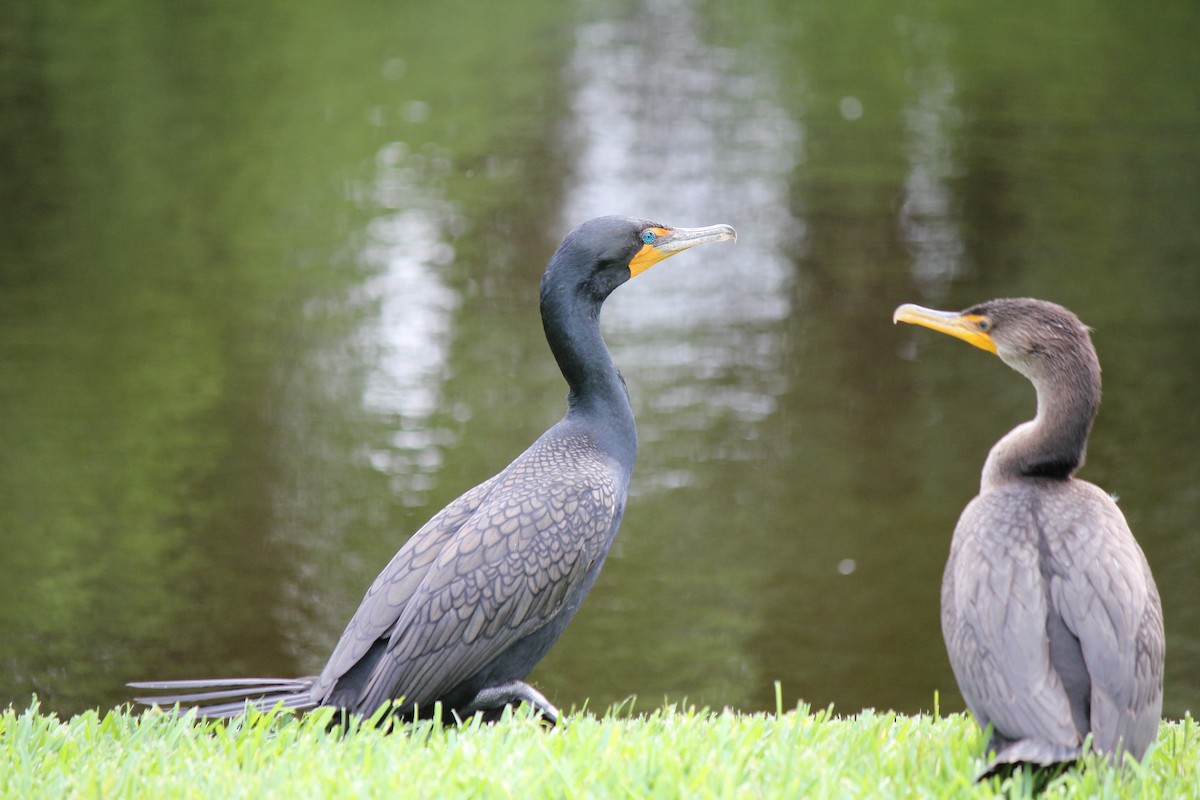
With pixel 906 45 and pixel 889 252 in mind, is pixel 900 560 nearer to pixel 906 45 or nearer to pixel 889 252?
pixel 889 252

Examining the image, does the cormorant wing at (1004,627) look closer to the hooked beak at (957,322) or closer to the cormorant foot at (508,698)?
the hooked beak at (957,322)

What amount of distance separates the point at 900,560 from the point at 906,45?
15101 mm

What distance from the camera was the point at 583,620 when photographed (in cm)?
721

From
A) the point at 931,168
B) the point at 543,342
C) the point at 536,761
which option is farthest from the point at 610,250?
the point at 931,168

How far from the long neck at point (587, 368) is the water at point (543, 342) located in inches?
73.7

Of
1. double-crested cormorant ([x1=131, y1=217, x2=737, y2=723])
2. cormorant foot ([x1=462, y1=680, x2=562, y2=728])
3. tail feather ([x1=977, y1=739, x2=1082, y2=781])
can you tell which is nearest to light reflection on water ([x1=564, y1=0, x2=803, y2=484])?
double-crested cormorant ([x1=131, y1=217, x2=737, y2=723])

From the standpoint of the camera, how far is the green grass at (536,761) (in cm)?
312

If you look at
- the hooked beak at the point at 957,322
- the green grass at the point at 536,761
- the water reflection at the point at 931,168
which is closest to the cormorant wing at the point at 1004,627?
the green grass at the point at 536,761

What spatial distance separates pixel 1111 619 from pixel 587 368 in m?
1.74

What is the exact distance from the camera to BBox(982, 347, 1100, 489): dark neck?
3613 mm

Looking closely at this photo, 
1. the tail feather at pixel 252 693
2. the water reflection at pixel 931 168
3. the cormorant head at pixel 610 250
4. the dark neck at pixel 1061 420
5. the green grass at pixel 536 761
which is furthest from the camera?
the water reflection at pixel 931 168

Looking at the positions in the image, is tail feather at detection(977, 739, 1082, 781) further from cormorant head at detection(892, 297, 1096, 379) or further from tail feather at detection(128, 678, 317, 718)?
tail feather at detection(128, 678, 317, 718)

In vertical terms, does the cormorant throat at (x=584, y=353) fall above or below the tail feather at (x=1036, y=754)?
above

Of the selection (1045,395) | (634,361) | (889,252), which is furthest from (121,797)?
(889,252)
